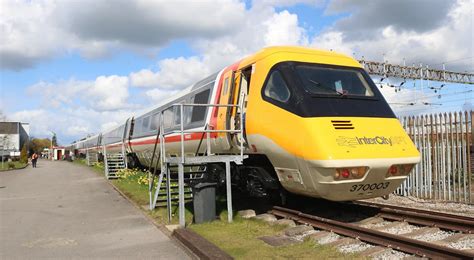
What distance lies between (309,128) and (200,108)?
5.03 metres

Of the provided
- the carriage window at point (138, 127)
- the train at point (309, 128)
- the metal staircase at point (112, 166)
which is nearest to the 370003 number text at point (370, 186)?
the train at point (309, 128)

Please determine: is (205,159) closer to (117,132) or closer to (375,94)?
(375,94)

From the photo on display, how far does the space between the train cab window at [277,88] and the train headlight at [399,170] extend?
6.97 ft

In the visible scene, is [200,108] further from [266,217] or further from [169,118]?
[266,217]

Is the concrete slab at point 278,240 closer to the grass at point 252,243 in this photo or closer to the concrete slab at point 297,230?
the grass at point 252,243

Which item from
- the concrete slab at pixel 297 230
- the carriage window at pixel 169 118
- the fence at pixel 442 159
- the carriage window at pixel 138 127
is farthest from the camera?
the carriage window at pixel 138 127

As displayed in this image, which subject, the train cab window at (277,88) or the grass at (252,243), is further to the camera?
the train cab window at (277,88)

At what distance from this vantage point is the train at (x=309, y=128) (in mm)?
7070

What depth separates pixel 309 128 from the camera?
7.16 m

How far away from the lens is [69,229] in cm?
916

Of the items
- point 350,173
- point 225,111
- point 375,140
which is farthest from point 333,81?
point 225,111

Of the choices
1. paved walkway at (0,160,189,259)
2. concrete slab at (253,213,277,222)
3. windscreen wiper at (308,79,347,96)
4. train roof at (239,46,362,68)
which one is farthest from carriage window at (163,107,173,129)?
windscreen wiper at (308,79,347,96)

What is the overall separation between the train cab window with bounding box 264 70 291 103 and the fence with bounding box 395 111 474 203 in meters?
5.62

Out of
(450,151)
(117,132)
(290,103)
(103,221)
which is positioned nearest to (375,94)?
(290,103)
